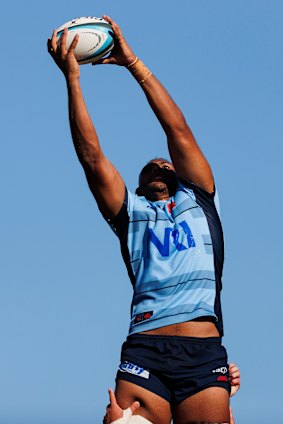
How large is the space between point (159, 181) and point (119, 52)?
1.56 m

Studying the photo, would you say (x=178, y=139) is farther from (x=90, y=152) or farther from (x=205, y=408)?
(x=205, y=408)

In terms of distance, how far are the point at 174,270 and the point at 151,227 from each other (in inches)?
23.6

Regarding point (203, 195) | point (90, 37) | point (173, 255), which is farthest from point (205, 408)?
point (90, 37)

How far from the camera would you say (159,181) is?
916 cm

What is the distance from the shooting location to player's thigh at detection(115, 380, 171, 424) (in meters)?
8.05

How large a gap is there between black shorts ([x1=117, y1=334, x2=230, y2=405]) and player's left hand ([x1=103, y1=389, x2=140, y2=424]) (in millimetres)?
240

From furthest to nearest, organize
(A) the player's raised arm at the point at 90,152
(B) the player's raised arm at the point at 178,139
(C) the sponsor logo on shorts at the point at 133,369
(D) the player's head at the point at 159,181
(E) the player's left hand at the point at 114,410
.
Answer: (D) the player's head at the point at 159,181 → (B) the player's raised arm at the point at 178,139 → (A) the player's raised arm at the point at 90,152 → (C) the sponsor logo on shorts at the point at 133,369 → (E) the player's left hand at the point at 114,410

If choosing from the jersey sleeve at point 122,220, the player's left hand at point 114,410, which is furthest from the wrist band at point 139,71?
the player's left hand at point 114,410

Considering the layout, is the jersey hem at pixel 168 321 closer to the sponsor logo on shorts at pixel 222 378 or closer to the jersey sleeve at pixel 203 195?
the sponsor logo on shorts at pixel 222 378

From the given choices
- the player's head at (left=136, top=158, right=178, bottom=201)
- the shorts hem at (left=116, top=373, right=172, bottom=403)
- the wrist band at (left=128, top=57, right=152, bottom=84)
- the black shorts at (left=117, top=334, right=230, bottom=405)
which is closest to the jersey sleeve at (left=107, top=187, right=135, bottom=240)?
the player's head at (left=136, top=158, right=178, bottom=201)

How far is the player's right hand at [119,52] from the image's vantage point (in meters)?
9.36

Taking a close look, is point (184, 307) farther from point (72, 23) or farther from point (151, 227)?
point (72, 23)

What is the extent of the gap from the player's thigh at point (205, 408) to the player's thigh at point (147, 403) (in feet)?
0.49

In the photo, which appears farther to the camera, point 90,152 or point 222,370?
point 90,152
